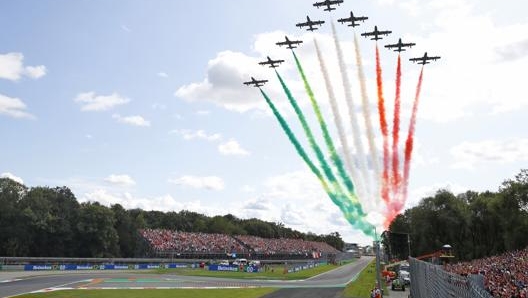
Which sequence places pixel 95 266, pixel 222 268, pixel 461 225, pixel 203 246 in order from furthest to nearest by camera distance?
1. pixel 203 246
2. pixel 461 225
3. pixel 222 268
4. pixel 95 266

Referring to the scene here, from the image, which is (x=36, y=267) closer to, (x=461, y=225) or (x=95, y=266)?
(x=95, y=266)

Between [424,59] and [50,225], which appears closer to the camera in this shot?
[424,59]

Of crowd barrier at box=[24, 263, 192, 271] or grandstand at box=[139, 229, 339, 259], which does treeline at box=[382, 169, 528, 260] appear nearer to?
crowd barrier at box=[24, 263, 192, 271]

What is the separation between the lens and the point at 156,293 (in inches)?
1976

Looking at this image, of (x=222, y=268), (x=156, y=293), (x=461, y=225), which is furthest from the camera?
(x=461, y=225)

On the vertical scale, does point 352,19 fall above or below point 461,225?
above

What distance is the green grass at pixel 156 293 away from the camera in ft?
152

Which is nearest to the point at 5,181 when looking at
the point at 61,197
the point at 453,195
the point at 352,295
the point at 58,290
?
the point at 61,197

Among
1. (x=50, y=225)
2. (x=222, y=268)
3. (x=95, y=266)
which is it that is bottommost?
(x=222, y=268)

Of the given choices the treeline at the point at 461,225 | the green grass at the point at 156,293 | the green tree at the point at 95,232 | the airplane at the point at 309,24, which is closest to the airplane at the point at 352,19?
the airplane at the point at 309,24

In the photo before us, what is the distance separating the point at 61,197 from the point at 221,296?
89.4m

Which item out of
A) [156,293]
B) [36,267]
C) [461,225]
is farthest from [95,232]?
[461,225]

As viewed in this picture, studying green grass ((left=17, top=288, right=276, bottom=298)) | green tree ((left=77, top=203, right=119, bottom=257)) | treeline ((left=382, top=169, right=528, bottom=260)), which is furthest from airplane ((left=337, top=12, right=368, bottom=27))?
green tree ((left=77, top=203, right=119, bottom=257))

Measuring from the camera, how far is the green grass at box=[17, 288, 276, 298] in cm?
4620
